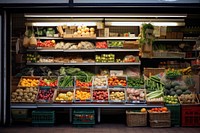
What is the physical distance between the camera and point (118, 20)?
11.4 metres

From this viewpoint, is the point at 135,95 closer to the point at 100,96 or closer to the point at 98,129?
the point at 100,96

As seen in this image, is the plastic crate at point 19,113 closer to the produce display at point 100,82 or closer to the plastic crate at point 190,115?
the produce display at point 100,82

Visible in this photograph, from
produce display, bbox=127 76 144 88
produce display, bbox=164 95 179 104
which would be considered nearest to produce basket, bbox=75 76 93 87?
produce display, bbox=127 76 144 88

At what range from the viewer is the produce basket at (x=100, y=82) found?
10109 millimetres

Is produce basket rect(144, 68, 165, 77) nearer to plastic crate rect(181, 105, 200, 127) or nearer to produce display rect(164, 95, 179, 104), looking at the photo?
produce display rect(164, 95, 179, 104)

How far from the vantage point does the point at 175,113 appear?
952 centimetres

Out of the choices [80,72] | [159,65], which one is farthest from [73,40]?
[159,65]

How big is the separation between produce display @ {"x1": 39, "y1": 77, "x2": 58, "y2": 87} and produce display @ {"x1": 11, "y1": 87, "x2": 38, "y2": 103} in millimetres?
381

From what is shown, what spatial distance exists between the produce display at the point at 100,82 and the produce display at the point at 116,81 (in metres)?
0.15

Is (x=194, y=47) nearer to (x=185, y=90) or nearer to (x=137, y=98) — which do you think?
(x=185, y=90)

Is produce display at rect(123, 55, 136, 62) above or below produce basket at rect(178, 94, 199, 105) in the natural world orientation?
above

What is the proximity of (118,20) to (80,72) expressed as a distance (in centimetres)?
209

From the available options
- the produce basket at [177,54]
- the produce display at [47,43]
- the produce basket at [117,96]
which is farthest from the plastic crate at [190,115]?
the produce display at [47,43]

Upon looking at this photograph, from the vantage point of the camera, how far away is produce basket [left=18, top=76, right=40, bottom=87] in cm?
1020
